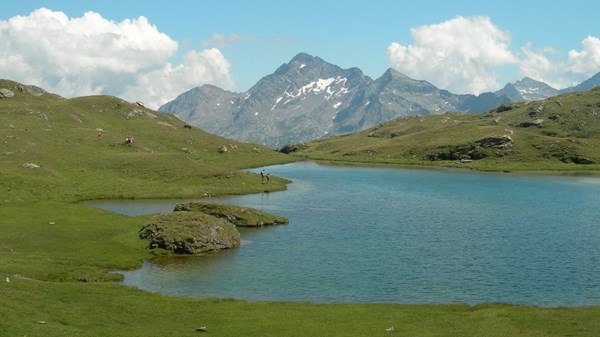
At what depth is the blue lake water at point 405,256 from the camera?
52.4 m

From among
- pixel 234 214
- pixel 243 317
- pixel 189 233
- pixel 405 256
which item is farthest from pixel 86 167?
pixel 243 317

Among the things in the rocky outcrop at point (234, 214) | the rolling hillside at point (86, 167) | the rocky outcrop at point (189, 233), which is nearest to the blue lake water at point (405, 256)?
the rocky outcrop at point (189, 233)

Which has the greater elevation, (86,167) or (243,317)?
(86,167)

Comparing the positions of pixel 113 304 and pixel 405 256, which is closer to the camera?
pixel 113 304

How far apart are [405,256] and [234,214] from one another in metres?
30.7

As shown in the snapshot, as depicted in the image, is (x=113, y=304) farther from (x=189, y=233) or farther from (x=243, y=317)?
(x=189, y=233)

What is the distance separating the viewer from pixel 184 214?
73125 millimetres

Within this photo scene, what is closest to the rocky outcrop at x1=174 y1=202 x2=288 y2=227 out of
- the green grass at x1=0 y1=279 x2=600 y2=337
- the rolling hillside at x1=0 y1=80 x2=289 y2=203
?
the rolling hillside at x1=0 y1=80 x2=289 y2=203

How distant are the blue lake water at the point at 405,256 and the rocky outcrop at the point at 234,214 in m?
2.98

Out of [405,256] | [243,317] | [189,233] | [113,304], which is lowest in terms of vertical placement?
[243,317]

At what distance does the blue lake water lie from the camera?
5238 centimetres

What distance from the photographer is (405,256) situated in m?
66.4

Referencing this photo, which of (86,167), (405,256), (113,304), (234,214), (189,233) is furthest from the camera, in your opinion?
(86,167)

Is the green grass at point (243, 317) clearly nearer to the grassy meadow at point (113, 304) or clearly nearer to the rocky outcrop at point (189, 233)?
the grassy meadow at point (113, 304)
